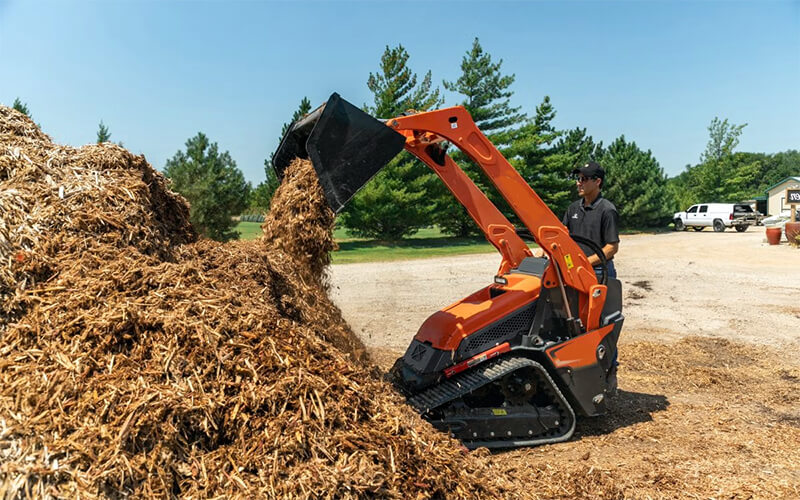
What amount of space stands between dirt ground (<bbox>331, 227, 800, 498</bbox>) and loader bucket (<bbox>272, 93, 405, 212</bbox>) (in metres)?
2.19

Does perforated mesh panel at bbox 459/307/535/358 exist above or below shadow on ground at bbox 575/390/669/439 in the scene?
above

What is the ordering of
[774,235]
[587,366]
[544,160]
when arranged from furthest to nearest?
1. [544,160]
2. [774,235]
3. [587,366]

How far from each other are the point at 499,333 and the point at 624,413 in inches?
70.0

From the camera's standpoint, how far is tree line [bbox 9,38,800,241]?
20000mm

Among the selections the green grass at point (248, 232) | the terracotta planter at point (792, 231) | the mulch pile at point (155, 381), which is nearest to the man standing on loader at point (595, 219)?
the mulch pile at point (155, 381)

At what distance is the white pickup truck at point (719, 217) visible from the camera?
3634 cm

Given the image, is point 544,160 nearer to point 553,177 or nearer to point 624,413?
point 553,177

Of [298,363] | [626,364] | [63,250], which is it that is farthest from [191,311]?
[626,364]

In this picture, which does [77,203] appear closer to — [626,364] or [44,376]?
[44,376]

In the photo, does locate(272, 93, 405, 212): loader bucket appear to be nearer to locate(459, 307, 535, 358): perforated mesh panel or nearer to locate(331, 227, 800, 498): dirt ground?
locate(459, 307, 535, 358): perforated mesh panel

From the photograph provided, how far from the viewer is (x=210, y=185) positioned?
19.4 metres

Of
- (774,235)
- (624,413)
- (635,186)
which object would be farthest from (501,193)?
(635,186)

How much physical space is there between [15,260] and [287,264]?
1931mm

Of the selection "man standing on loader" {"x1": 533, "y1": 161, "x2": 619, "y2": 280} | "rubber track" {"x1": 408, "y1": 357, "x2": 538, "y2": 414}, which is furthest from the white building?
"rubber track" {"x1": 408, "y1": 357, "x2": 538, "y2": 414}
